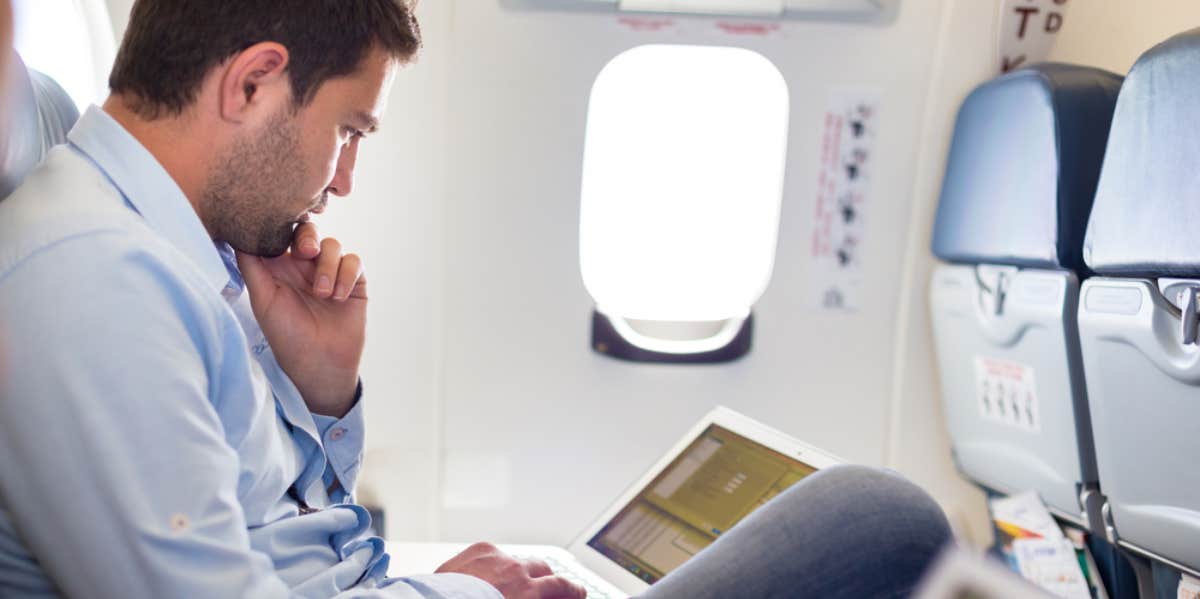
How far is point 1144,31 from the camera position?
276cm

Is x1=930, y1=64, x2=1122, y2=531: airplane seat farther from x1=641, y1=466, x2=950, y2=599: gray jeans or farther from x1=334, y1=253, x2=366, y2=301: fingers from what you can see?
x1=334, y1=253, x2=366, y2=301: fingers

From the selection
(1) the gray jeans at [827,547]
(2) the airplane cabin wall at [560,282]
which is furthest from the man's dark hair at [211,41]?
(2) the airplane cabin wall at [560,282]

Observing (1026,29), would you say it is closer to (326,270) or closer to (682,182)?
(682,182)

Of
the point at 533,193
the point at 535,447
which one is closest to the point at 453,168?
the point at 533,193

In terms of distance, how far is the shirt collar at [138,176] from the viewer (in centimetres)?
128

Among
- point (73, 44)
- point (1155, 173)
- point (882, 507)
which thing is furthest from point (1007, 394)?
point (73, 44)

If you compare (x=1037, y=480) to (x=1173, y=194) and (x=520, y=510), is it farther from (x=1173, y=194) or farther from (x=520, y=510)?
(x=520, y=510)

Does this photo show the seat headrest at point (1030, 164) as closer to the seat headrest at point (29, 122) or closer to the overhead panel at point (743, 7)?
the overhead panel at point (743, 7)

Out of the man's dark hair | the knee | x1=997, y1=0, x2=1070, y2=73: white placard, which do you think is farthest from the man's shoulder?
x1=997, y1=0, x2=1070, y2=73: white placard

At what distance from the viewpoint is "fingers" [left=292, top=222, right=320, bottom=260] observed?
175 cm

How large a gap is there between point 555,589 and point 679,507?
1.98ft

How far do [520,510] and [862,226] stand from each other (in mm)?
1261

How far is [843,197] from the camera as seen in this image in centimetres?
308

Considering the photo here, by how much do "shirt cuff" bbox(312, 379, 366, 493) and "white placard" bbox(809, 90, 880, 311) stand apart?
66.6 inches
